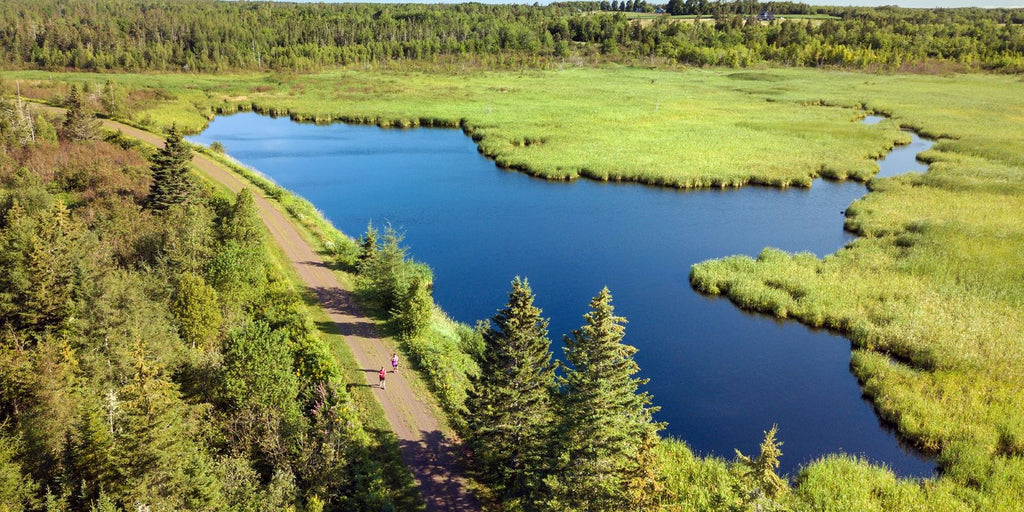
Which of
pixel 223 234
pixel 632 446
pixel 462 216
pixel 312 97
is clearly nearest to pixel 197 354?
pixel 223 234

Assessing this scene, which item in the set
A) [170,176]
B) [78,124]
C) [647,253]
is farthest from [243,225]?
[78,124]

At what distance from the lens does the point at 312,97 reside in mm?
153750

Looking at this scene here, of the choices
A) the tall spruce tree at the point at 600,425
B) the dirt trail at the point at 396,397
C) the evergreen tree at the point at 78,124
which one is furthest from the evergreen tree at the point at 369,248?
the evergreen tree at the point at 78,124

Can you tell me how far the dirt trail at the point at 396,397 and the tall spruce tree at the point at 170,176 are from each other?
8.83 meters

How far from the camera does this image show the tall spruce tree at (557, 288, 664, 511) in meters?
21.7

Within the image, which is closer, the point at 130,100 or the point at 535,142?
the point at 535,142

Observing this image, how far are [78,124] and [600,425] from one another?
93001mm

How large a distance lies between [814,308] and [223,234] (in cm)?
4853

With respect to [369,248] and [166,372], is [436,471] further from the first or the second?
[369,248]

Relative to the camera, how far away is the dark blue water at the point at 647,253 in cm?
3734

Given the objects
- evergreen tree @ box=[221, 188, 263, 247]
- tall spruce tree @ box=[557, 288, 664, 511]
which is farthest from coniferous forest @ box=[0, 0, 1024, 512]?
evergreen tree @ box=[221, 188, 263, 247]

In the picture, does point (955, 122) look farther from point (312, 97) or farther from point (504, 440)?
point (312, 97)

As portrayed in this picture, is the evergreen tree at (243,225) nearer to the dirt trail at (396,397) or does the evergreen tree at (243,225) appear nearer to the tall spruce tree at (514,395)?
the dirt trail at (396,397)

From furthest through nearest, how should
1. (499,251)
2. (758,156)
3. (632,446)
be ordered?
1. (758,156)
2. (499,251)
3. (632,446)
